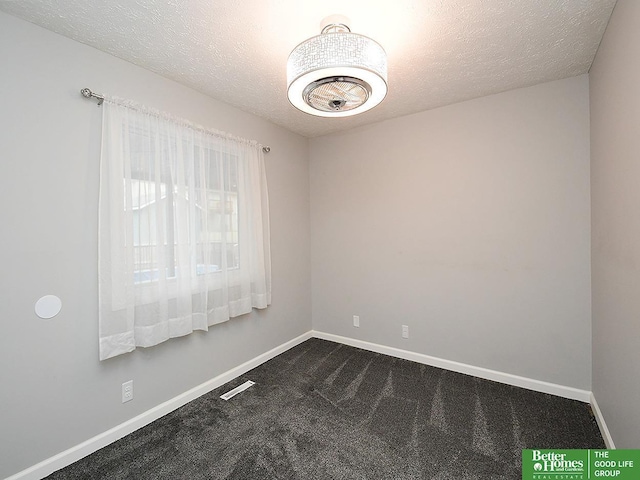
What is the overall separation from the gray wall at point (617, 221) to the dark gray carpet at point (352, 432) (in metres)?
0.50

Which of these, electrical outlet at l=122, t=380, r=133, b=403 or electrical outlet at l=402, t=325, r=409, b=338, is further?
electrical outlet at l=402, t=325, r=409, b=338

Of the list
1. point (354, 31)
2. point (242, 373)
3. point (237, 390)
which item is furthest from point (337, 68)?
point (242, 373)

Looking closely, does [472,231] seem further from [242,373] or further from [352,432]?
[242,373]

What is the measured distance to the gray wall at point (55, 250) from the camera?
1.53 m

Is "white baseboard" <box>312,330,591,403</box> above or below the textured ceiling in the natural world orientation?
below

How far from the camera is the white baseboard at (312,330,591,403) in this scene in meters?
2.28

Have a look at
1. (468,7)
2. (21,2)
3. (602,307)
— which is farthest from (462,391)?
(21,2)

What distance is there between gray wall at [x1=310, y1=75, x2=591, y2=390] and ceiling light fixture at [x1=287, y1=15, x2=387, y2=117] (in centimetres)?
147

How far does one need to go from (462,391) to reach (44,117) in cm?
350

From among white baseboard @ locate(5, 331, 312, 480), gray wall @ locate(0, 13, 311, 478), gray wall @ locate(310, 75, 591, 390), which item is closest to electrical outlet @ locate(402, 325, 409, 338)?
gray wall @ locate(310, 75, 591, 390)

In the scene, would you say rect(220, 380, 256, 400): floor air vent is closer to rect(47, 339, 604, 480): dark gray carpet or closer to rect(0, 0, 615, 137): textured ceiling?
rect(47, 339, 604, 480): dark gray carpet

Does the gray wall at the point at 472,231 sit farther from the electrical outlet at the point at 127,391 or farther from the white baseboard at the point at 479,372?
the electrical outlet at the point at 127,391

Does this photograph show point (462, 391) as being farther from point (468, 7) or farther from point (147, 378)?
point (468, 7)

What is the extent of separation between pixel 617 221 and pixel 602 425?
4.38ft
